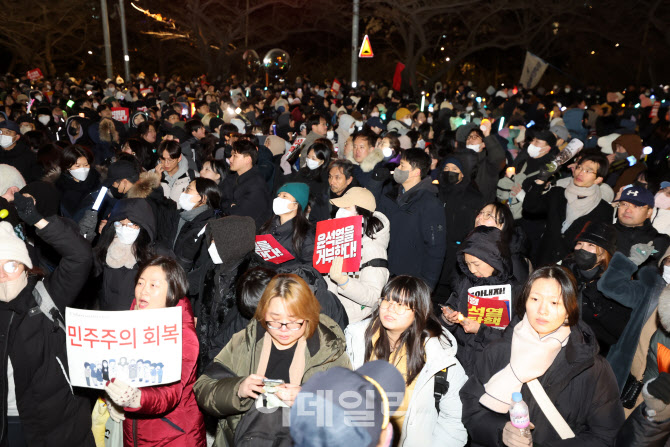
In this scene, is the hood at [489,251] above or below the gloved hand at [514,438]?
above

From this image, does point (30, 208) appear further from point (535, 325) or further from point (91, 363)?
point (535, 325)

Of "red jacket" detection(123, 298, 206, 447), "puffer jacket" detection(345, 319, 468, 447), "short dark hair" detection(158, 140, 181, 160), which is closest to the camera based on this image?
"puffer jacket" detection(345, 319, 468, 447)

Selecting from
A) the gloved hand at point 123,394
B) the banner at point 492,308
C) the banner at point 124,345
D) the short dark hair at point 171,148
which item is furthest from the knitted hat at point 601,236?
the short dark hair at point 171,148

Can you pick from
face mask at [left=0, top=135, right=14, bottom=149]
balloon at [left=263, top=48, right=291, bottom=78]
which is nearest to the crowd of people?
face mask at [left=0, top=135, right=14, bottom=149]

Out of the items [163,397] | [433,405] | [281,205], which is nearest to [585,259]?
[433,405]

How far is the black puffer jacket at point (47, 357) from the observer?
9.84ft

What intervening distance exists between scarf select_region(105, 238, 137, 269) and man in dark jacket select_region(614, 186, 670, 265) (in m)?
3.75

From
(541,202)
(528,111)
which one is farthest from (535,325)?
(528,111)

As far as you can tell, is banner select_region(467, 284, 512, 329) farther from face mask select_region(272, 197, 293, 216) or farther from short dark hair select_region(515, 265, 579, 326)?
face mask select_region(272, 197, 293, 216)

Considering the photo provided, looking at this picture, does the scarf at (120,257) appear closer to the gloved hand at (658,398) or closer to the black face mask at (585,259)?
the black face mask at (585,259)

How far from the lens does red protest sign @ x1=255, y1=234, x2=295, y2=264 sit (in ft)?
14.3

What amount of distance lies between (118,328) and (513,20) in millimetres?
31868

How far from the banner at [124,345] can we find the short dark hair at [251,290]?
22.1 inches

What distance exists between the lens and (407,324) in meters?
3.14
